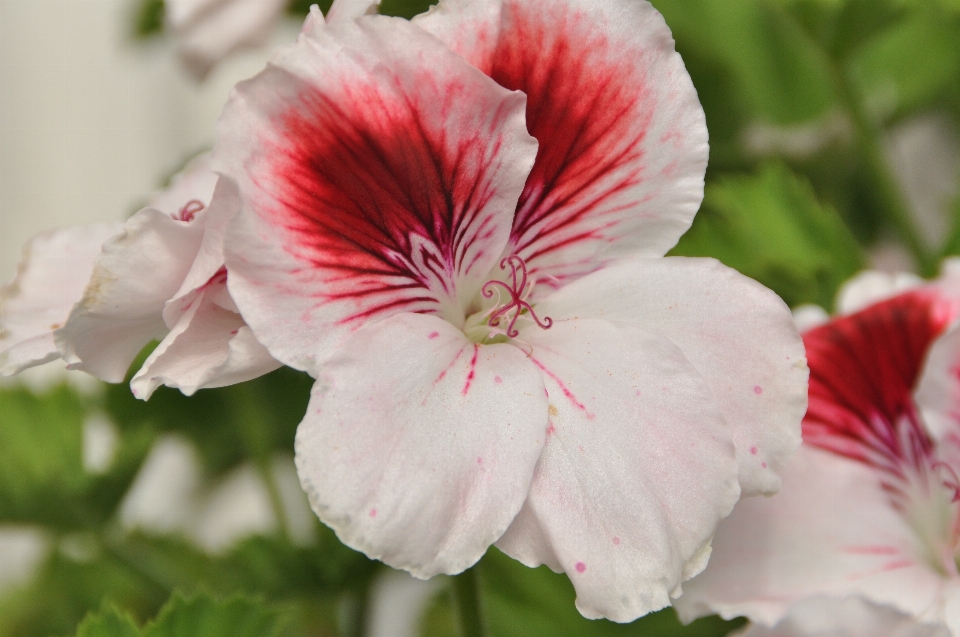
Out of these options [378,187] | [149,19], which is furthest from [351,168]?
[149,19]

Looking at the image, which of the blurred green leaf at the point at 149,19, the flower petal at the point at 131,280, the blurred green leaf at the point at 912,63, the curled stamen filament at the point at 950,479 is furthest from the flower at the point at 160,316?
the blurred green leaf at the point at 912,63

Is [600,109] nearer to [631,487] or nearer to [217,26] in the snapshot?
[631,487]

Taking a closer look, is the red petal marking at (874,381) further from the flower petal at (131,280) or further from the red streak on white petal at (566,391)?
the flower petal at (131,280)

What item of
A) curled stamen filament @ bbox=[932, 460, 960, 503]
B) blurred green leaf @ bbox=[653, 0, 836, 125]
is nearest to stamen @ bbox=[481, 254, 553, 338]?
curled stamen filament @ bbox=[932, 460, 960, 503]

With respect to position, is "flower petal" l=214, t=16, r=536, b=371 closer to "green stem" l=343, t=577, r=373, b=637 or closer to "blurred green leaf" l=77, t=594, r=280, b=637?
"blurred green leaf" l=77, t=594, r=280, b=637

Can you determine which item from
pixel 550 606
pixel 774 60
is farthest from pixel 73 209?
pixel 550 606
